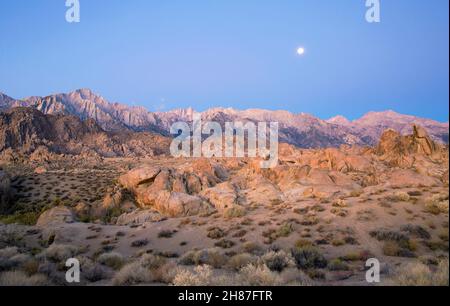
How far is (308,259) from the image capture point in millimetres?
11641

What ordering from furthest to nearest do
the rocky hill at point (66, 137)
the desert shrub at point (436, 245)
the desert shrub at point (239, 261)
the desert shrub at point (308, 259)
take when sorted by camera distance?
the rocky hill at point (66, 137) → the desert shrub at point (436, 245) → the desert shrub at point (239, 261) → the desert shrub at point (308, 259)

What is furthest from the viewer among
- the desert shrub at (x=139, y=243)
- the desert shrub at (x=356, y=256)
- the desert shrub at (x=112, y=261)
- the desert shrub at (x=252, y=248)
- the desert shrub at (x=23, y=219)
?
the desert shrub at (x=23, y=219)

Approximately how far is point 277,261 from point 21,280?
7481 mm

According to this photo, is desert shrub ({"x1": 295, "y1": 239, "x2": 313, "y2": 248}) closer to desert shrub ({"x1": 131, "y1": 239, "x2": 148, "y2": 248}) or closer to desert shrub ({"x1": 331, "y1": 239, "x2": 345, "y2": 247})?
desert shrub ({"x1": 331, "y1": 239, "x2": 345, "y2": 247})

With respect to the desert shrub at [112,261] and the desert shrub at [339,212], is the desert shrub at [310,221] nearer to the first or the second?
the desert shrub at [339,212]

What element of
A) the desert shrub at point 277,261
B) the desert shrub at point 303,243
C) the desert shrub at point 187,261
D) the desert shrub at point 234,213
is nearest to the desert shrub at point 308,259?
the desert shrub at point 277,261

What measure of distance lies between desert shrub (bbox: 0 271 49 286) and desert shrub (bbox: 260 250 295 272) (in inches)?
257

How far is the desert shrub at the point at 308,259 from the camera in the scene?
11.4 metres

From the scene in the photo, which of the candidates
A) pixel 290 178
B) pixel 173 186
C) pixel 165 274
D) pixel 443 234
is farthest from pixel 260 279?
pixel 290 178

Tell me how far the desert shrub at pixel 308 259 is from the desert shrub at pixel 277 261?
47 centimetres

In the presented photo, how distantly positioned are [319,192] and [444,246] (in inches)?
704

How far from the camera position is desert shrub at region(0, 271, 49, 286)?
877 cm

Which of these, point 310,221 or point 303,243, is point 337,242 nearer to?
point 303,243
